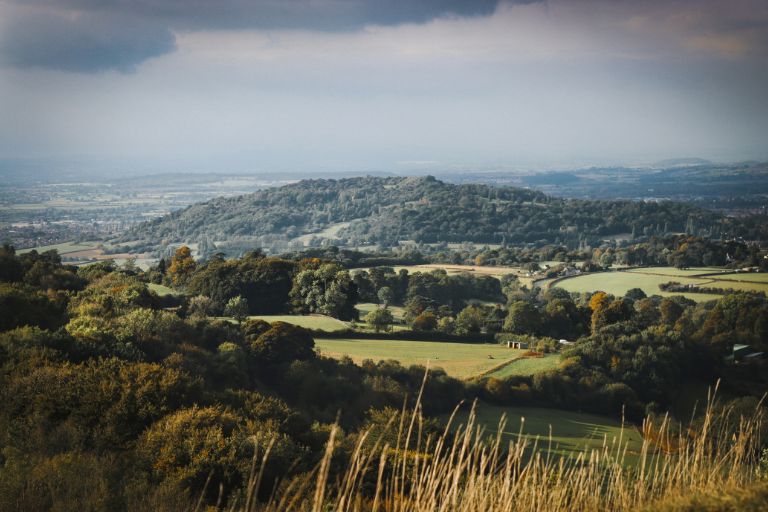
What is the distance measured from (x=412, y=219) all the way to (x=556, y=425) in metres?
56.9

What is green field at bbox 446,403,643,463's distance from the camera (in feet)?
40.5

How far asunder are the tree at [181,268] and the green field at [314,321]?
769 cm

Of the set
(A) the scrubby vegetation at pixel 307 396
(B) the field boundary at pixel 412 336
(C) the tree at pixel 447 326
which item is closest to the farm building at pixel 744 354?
(A) the scrubby vegetation at pixel 307 396

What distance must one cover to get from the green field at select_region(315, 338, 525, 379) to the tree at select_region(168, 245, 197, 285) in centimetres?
1186

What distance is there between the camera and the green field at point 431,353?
18.0 meters

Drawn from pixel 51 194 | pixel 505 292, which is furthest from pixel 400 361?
pixel 51 194

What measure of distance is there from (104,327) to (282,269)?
54.8 feet

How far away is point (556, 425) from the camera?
1438 cm

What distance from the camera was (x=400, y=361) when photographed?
1778cm

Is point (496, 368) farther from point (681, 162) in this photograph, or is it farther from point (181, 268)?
point (681, 162)

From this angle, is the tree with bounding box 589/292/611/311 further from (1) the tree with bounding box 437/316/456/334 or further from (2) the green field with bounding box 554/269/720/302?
(1) the tree with bounding box 437/316/456/334

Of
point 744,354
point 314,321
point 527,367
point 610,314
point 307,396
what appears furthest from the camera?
point 610,314

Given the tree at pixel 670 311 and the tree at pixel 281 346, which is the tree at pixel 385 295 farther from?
the tree at pixel 281 346

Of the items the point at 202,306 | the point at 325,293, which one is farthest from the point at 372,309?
the point at 202,306
